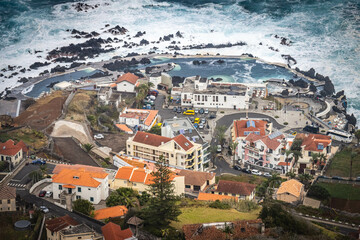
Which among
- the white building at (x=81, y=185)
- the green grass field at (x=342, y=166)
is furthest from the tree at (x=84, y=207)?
the green grass field at (x=342, y=166)

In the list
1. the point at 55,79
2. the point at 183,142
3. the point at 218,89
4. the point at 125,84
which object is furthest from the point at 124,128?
the point at 55,79

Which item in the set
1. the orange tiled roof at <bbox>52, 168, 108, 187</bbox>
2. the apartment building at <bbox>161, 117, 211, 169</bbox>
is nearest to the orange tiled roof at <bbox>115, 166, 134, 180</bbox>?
the orange tiled roof at <bbox>52, 168, 108, 187</bbox>

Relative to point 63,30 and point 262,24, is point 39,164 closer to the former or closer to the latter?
point 63,30

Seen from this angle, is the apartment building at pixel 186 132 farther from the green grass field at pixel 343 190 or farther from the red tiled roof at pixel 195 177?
the green grass field at pixel 343 190

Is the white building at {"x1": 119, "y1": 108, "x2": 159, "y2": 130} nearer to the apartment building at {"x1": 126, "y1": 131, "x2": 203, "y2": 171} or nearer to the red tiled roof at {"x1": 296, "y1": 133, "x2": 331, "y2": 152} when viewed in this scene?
the apartment building at {"x1": 126, "y1": 131, "x2": 203, "y2": 171}

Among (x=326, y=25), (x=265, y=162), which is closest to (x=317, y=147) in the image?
(x=265, y=162)

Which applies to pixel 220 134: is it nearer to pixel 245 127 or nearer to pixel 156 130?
pixel 245 127
